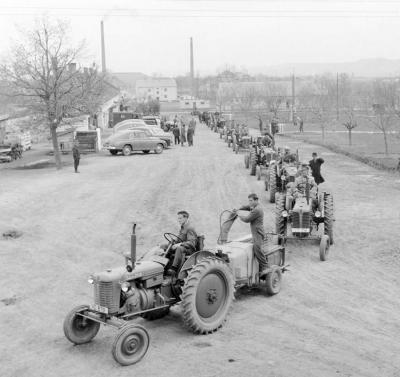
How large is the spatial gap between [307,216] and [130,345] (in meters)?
6.15

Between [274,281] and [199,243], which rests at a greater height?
[199,243]

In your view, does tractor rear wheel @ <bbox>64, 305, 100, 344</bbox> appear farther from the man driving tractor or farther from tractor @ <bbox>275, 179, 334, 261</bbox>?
the man driving tractor

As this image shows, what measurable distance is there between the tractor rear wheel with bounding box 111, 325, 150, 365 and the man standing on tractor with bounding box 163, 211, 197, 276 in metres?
1.19

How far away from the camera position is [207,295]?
27.3 feet

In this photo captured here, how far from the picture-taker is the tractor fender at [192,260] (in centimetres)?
836

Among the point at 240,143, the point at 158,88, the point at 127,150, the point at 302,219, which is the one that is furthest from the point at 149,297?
the point at 158,88

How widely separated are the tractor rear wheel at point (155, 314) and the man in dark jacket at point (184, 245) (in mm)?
632

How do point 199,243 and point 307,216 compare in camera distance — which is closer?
point 199,243

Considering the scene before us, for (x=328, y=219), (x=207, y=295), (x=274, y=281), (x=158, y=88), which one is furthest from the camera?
(x=158, y=88)

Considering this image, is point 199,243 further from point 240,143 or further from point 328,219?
point 240,143

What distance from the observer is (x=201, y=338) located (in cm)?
819

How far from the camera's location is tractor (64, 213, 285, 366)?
24.6 ft

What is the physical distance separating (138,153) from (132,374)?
26.9m

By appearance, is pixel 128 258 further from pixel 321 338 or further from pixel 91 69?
pixel 91 69
